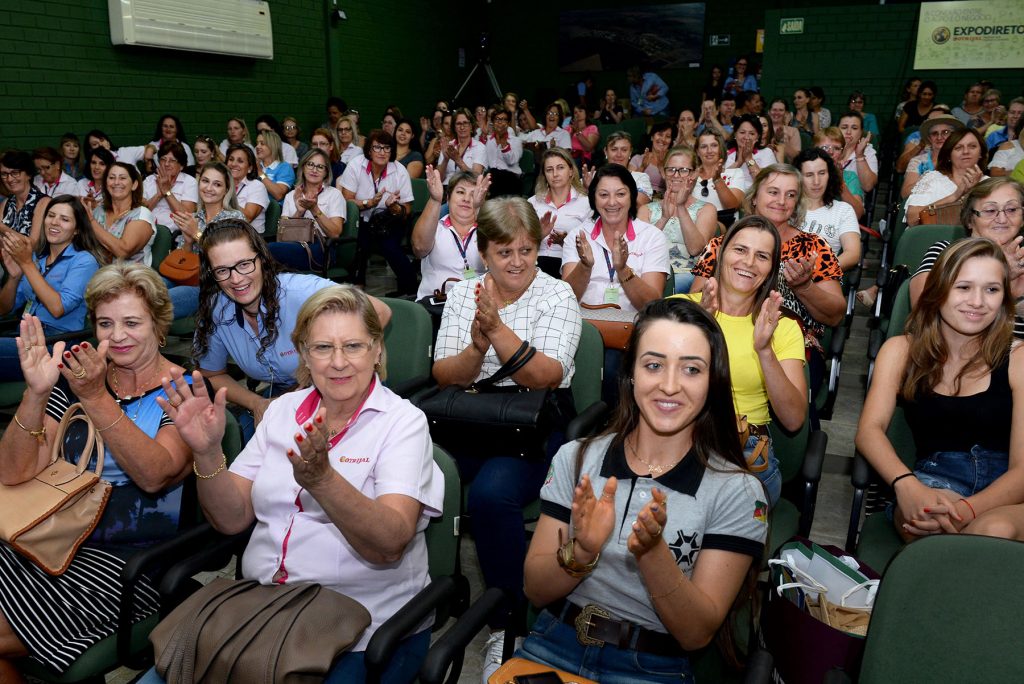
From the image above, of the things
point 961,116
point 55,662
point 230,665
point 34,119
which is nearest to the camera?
point 230,665

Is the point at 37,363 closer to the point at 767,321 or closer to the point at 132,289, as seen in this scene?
the point at 132,289

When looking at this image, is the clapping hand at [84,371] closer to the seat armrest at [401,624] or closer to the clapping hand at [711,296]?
the seat armrest at [401,624]

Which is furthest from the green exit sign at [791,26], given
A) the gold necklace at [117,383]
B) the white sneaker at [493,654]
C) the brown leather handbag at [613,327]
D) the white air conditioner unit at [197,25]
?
the gold necklace at [117,383]

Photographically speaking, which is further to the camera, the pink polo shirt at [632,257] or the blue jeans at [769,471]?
the pink polo shirt at [632,257]

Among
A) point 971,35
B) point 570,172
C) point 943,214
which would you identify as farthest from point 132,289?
point 971,35

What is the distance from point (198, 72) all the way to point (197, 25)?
536 millimetres

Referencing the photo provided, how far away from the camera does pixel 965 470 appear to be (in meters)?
2.06

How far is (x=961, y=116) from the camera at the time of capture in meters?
8.16

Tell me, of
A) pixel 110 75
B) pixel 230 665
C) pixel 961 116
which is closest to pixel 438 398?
pixel 230 665

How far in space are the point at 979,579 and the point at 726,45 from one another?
13.0 metres

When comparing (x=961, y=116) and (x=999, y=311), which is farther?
(x=961, y=116)

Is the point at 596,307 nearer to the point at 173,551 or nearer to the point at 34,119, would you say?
the point at 173,551

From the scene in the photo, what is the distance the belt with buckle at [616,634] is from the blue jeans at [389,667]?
35 centimetres

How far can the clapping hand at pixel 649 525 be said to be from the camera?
1209 millimetres
